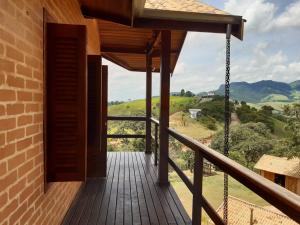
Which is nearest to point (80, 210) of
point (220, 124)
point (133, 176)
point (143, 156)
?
point (133, 176)

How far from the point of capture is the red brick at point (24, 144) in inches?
68.2

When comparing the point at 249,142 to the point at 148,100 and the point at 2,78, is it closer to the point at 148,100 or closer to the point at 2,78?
the point at 148,100

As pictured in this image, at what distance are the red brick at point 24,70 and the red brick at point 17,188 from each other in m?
0.65

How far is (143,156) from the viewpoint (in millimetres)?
6828

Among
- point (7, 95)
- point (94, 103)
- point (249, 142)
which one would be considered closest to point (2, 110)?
point (7, 95)

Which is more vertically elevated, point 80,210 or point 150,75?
point 150,75

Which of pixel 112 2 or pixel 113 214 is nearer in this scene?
pixel 112 2

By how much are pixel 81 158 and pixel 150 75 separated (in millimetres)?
4595

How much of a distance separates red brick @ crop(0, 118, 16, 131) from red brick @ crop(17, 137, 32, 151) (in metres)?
0.15

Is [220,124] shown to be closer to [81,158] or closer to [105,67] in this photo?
[105,67]

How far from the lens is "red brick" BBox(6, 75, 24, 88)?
1539 mm

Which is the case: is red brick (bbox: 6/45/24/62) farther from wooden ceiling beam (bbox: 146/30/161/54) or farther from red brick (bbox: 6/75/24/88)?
wooden ceiling beam (bbox: 146/30/161/54)

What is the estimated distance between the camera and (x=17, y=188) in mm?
1702

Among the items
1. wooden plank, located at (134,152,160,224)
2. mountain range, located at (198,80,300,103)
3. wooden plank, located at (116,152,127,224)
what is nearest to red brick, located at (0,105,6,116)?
wooden plank, located at (116,152,127,224)
